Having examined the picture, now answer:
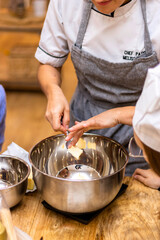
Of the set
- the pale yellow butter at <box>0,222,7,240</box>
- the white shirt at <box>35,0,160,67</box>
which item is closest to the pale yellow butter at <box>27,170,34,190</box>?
the pale yellow butter at <box>0,222,7,240</box>

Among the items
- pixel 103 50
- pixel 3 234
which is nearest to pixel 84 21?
pixel 103 50

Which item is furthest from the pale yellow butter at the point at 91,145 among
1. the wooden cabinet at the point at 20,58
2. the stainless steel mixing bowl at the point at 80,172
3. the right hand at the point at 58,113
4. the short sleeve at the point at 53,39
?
the wooden cabinet at the point at 20,58

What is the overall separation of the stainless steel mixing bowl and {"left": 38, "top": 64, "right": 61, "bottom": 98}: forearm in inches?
10.6

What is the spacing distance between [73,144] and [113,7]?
0.55 metres

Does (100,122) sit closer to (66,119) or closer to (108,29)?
(66,119)

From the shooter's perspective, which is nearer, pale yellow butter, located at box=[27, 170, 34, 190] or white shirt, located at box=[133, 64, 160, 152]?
white shirt, located at box=[133, 64, 160, 152]

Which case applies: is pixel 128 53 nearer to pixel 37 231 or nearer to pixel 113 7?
pixel 113 7

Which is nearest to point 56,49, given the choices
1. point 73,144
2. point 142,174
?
point 73,144

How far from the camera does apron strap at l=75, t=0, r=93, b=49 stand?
57.0 inches

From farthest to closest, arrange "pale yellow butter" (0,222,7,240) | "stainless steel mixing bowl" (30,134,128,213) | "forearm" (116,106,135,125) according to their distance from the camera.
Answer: "forearm" (116,106,135,125) → "stainless steel mixing bowl" (30,134,128,213) → "pale yellow butter" (0,222,7,240)

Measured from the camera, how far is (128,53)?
1446 millimetres

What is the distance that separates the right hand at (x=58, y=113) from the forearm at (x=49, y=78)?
0.05 m

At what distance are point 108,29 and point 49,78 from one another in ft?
1.18

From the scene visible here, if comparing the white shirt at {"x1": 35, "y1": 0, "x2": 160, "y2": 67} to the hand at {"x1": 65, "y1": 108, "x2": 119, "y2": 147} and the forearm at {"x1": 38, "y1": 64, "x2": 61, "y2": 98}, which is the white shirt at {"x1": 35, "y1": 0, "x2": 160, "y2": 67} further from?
the hand at {"x1": 65, "y1": 108, "x2": 119, "y2": 147}
